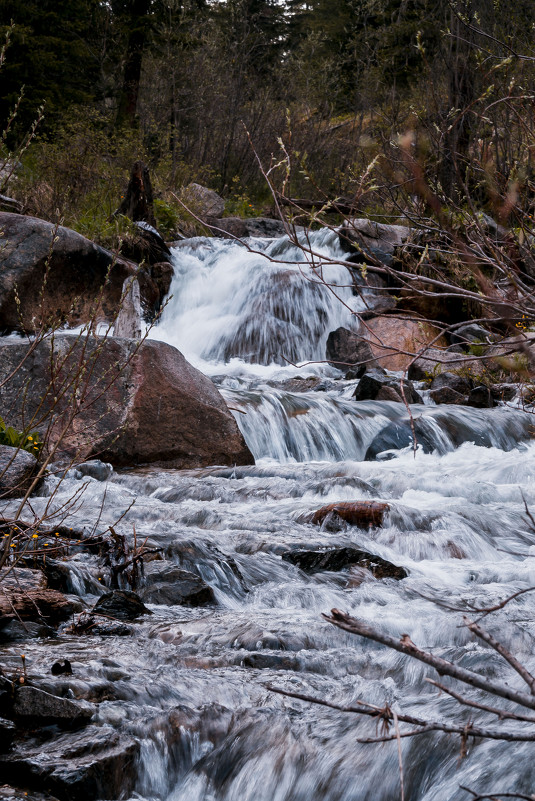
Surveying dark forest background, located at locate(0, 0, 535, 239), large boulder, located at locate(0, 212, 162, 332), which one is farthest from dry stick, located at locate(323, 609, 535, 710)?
dark forest background, located at locate(0, 0, 535, 239)

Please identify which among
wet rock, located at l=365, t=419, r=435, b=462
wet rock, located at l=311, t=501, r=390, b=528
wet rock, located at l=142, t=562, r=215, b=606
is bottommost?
wet rock, located at l=142, t=562, r=215, b=606

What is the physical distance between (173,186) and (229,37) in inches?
301

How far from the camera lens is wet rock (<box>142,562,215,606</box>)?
13.4ft

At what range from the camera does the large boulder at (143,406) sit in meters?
7.04

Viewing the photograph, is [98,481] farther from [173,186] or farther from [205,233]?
[173,186]

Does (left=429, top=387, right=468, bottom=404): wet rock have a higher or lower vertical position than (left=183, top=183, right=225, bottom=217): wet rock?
lower

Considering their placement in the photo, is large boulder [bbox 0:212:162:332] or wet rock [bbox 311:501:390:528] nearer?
wet rock [bbox 311:501:390:528]

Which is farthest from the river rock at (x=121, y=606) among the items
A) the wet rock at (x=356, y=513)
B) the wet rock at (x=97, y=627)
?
the wet rock at (x=356, y=513)

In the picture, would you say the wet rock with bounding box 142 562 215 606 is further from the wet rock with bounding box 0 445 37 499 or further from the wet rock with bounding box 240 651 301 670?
the wet rock with bounding box 0 445 37 499

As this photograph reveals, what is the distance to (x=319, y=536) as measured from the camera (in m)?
5.28

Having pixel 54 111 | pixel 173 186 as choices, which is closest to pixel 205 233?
pixel 173 186

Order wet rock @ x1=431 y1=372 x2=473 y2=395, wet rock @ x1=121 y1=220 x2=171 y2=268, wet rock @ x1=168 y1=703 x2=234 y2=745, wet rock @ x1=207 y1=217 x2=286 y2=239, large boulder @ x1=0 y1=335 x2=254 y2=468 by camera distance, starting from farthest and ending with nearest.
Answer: wet rock @ x1=207 y1=217 x2=286 y2=239 < wet rock @ x1=121 y1=220 x2=171 y2=268 < wet rock @ x1=431 y1=372 x2=473 y2=395 < large boulder @ x1=0 y1=335 x2=254 y2=468 < wet rock @ x1=168 y1=703 x2=234 y2=745

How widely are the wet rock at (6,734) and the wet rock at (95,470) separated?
14.1ft

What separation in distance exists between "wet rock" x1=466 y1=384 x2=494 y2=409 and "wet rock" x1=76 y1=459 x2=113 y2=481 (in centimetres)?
504
